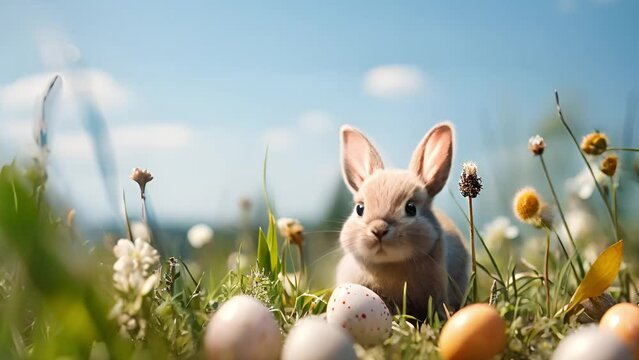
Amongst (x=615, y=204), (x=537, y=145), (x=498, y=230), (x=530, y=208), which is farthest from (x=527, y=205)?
(x=498, y=230)

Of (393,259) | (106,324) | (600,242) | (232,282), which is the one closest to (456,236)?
(393,259)

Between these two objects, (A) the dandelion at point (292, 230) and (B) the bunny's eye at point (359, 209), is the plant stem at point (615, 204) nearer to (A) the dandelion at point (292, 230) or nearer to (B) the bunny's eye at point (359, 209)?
(B) the bunny's eye at point (359, 209)

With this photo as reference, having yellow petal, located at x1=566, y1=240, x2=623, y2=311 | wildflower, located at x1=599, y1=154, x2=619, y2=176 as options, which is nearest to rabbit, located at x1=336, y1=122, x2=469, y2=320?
yellow petal, located at x1=566, y1=240, x2=623, y2=311

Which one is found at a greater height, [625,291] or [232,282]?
[232,282]

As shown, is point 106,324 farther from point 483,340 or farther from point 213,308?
point 483,340

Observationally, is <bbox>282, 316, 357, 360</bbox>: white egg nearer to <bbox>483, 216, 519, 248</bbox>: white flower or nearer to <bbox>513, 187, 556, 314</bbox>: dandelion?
<bbox>513, 187, 556, 314</bbox>: dandelion

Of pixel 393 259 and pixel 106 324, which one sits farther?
pixel 393 259

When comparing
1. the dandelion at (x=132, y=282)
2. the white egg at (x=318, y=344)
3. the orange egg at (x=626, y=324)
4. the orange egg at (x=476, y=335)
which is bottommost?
the orange egg at (x=626, y=324)

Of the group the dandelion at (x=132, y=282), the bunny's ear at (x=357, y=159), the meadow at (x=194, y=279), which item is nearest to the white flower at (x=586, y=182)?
the meadow at (x=194, y=279)
